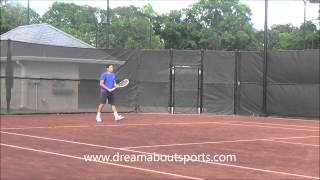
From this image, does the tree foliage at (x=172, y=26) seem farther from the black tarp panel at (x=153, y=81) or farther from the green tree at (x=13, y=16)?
the black tarp panel at (x=153, y=81)

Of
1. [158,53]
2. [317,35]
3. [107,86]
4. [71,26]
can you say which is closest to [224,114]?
[158,53]

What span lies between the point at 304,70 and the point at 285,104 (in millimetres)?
1492

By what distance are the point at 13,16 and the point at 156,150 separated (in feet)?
134

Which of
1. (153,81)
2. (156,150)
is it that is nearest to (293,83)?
(153,81)

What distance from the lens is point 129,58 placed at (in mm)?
22656

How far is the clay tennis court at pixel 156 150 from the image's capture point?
7551 millimetres

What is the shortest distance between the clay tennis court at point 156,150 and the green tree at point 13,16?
109ft

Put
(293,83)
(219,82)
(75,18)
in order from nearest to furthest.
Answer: (293,83)
(219,82)
(75,18)

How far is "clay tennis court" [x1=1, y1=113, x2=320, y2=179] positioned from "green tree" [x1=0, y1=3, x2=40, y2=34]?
3332cm

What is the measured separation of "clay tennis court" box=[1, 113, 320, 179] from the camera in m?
7.55

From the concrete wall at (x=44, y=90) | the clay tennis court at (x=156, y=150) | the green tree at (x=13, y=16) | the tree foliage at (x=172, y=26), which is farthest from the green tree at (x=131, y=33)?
the clay tennis court at (x=156, y=150)

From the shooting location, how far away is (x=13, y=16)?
4816cm

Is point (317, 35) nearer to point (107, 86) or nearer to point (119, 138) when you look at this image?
point (107, 86)

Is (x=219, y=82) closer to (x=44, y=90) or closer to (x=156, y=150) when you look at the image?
(x=44, y=90)
